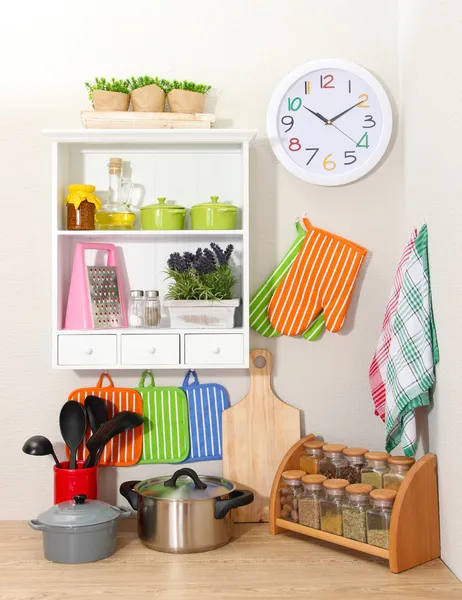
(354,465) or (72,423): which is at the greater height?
(72,423)

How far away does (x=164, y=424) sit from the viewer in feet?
7.14

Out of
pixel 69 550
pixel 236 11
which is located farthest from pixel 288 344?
pixel 236 11

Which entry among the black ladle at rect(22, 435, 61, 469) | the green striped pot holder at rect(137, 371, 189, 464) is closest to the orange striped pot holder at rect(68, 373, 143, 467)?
the green striped pot holder at rect(137, 371, 189, 464)

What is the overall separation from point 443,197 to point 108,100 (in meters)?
0.91

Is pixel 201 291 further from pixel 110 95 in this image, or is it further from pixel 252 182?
pixel 110 95

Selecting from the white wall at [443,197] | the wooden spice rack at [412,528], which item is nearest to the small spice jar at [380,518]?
the wooden spice rack at [412,528]

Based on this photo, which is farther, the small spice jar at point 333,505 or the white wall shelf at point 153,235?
the white wall shelf at point 153,235

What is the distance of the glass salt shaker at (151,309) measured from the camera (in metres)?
2.06

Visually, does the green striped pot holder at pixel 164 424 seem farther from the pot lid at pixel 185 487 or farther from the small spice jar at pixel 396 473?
the small spice jar at pixel 396 473

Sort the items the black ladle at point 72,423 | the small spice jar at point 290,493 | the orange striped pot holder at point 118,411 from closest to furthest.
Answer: the small spice jar at point 290,493, the black ladle at point 72,423, the orange striped pot holder at point 118,411

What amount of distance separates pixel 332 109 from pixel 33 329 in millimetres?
1053

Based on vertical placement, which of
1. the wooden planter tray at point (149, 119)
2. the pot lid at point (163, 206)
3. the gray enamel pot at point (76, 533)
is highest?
the wooden planter tray at point (149, 119)

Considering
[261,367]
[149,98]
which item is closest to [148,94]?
[149,98]

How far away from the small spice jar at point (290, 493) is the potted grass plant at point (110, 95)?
1.07 meters
